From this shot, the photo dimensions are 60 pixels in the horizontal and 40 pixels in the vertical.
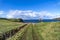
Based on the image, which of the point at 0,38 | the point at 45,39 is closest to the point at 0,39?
the point at 0,38

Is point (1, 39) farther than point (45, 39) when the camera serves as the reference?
No

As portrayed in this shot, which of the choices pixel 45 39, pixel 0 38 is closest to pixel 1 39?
pixel 0 38

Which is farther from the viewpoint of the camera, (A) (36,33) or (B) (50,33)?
(A) (36,33)

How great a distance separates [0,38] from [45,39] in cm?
1021

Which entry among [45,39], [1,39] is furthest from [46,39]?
[1,39]

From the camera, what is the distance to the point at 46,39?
117ft

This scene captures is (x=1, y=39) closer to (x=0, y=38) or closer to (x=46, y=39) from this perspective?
(x=0, y=38)

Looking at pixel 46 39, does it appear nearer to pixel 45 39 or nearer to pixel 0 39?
pixel 45 39

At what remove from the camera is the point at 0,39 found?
29.1 meters

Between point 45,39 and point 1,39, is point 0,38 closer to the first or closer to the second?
point 1,39

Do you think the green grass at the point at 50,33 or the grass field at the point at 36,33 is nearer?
the grass field at the point at 36,33

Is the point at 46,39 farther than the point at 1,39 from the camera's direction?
Yes

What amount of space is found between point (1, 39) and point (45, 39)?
32.6 ft

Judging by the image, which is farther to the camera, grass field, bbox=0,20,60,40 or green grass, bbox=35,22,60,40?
green grass, bbox=35,22,60,40
